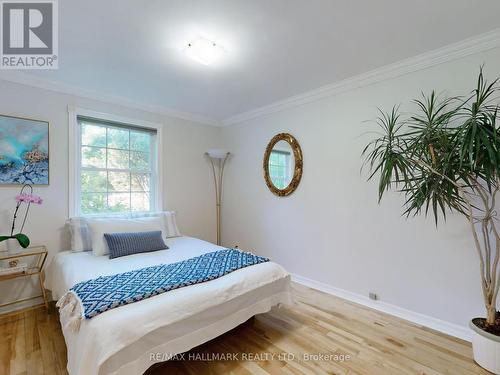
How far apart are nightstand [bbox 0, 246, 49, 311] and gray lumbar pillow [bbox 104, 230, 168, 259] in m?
0.70

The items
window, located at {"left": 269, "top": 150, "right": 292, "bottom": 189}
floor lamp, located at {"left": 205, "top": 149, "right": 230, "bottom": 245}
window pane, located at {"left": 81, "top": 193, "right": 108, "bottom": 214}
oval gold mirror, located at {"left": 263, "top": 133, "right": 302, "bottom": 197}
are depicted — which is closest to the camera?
window pane, located at {"left": 81, "top": 193, "right": 108, "bottom": 214}

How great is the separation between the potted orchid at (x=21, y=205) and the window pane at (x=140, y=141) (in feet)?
4.10

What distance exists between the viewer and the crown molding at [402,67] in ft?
6.44

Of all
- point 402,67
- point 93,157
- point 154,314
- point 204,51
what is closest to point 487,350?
point 154,314

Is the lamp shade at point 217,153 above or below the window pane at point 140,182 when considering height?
above

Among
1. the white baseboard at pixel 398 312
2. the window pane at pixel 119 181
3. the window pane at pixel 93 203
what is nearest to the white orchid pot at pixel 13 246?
the window pane at pixel 93 203

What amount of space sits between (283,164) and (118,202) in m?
2.33

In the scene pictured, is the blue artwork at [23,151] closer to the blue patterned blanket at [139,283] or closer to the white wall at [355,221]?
the blue patterned blanket at [139,283]

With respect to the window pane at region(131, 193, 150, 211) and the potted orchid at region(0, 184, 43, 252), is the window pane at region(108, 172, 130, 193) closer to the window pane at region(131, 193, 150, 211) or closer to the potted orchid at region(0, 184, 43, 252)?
the window pane at region(131, 193, 150, 211)

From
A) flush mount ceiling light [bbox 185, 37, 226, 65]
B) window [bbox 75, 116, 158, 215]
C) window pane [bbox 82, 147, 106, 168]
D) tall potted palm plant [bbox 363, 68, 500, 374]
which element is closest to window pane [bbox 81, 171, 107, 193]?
window [bbox 75, 116, 158, 215]

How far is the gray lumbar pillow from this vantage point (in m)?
2.52

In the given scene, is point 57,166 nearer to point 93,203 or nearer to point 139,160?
point 93,203

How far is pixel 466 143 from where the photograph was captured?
1.54m

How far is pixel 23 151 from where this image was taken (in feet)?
8.49
